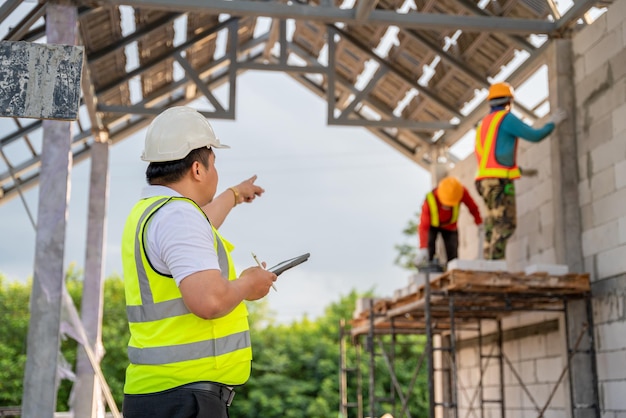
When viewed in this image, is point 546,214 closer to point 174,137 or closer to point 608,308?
point 608,308

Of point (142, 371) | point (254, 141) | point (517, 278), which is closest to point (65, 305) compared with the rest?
point (517, 278)

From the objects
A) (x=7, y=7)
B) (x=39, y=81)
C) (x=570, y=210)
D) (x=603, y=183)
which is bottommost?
(x=39, y=81)

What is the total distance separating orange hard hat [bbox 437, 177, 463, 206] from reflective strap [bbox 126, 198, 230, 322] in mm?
7100

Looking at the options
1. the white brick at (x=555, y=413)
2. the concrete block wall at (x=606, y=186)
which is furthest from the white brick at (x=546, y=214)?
the white brick at (x=555, y=413)

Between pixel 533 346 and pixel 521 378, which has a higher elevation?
pixel 533 346

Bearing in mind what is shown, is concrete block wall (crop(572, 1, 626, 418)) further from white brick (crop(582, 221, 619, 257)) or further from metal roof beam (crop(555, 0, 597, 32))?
metal roof beam (crop(555, 0, 597, 32))

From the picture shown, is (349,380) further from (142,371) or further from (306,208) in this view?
(306,208)

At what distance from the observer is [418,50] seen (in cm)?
1095

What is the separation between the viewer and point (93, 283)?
1130cm

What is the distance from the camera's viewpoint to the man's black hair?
2.22 metres

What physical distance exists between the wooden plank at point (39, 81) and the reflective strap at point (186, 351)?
89 cm

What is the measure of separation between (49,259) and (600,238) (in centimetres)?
472

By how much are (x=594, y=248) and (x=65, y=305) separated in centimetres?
502

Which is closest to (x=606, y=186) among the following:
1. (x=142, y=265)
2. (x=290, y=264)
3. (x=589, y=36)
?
(x=589, y=36)
